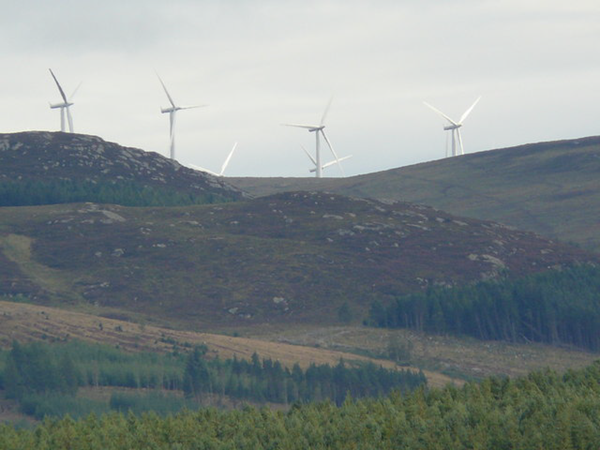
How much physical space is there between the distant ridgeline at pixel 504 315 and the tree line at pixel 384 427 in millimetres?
74530

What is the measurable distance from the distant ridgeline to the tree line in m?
74.5

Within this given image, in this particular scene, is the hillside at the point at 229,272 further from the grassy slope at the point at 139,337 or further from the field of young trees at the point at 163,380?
the field of young trees at the point at 163,380

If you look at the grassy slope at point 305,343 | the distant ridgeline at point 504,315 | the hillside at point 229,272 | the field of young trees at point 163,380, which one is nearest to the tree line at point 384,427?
the field of young trees at point 163,380

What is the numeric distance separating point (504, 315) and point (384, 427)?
93232 millimetres

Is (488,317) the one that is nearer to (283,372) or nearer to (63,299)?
(283,372)

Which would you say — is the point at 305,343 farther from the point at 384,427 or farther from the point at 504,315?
the point at 384,427

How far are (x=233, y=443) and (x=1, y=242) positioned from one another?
128 m

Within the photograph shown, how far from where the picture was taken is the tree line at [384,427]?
6962 centimetres

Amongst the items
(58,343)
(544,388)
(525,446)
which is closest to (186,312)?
(58,343)

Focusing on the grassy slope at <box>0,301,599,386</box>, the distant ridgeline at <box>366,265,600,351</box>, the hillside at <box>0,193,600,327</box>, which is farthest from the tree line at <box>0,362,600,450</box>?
the hillside at <box>0,193,600,327</box>

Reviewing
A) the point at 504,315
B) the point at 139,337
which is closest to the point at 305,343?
the point at 139,337

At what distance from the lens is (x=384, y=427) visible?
73.1 metres

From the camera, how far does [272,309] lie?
16812 cm

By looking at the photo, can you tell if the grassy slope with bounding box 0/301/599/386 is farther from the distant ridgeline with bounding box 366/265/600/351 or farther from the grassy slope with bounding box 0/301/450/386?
the distant ridgeline with bounding box 366/265/600/351
